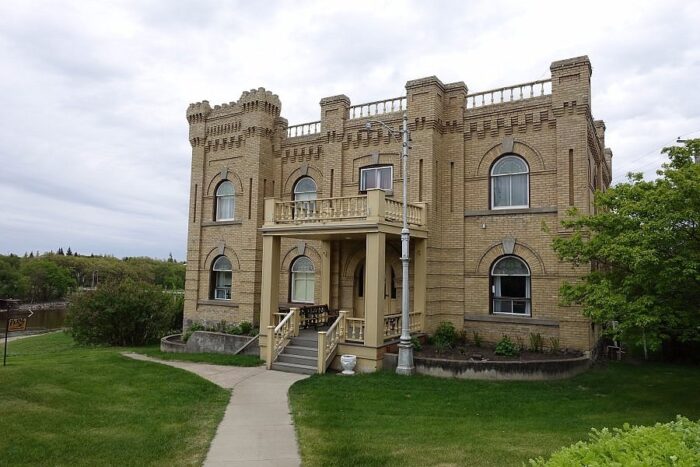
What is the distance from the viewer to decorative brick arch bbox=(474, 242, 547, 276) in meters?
15.1

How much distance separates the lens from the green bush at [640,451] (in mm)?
3408

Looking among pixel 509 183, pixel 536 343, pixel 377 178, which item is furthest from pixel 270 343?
pixel 509 183

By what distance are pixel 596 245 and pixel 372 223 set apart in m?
5.93

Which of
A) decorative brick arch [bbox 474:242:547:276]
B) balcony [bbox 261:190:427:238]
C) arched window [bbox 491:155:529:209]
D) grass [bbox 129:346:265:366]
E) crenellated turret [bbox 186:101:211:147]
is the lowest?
grass [bbox 129:346:265:366]

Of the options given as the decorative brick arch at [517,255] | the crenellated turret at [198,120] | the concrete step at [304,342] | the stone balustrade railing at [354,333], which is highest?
the crenellated turret at [198,120]

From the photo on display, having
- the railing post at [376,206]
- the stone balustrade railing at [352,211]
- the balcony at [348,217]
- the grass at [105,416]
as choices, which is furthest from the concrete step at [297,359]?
the railing post at [376,206]

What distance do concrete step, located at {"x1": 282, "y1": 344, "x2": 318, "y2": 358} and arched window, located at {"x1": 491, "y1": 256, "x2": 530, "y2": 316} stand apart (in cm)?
608

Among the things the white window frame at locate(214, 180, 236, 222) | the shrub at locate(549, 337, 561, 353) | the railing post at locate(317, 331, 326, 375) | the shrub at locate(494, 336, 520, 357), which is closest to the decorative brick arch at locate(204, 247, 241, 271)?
the white window frame at locate(214, 180, 236, 222)

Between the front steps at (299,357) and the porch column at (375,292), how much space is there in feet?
5.89

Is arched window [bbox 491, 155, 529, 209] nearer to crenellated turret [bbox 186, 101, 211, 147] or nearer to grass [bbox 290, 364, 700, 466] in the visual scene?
grass [bbox 290, 364, 700, 466]

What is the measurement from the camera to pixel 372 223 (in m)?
14.0

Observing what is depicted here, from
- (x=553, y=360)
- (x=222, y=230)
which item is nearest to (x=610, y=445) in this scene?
(x=553, y=360)

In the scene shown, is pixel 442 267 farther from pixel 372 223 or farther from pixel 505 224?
pixel 372 223

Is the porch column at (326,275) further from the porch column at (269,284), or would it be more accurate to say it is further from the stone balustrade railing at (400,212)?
the stone balustrade railing at (400,212)
